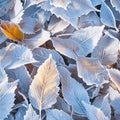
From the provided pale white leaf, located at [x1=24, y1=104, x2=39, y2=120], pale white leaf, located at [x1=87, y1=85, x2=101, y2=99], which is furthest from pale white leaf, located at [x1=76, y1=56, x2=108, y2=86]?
pale white leaf, located at [x1=24, y1=104, x2=39, y2=120]

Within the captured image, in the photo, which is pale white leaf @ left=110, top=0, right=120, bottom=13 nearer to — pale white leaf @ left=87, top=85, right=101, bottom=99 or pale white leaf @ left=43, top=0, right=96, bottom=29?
pale white leaf @ left=43, top=0, right=96, bottom=29

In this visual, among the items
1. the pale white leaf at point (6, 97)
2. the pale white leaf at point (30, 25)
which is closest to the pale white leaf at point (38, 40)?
the pale white leaf at point (30, 25)

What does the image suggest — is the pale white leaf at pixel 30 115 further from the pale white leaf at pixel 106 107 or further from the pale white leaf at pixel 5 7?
the pale white leaf at pixel 5 7

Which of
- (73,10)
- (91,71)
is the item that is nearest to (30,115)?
(91,71)

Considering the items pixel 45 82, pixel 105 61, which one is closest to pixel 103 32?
pixel 105 61

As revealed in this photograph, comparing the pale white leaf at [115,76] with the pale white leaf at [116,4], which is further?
the pale white leaf at [116,4]

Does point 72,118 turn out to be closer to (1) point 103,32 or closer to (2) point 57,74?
(2) point 57,74
